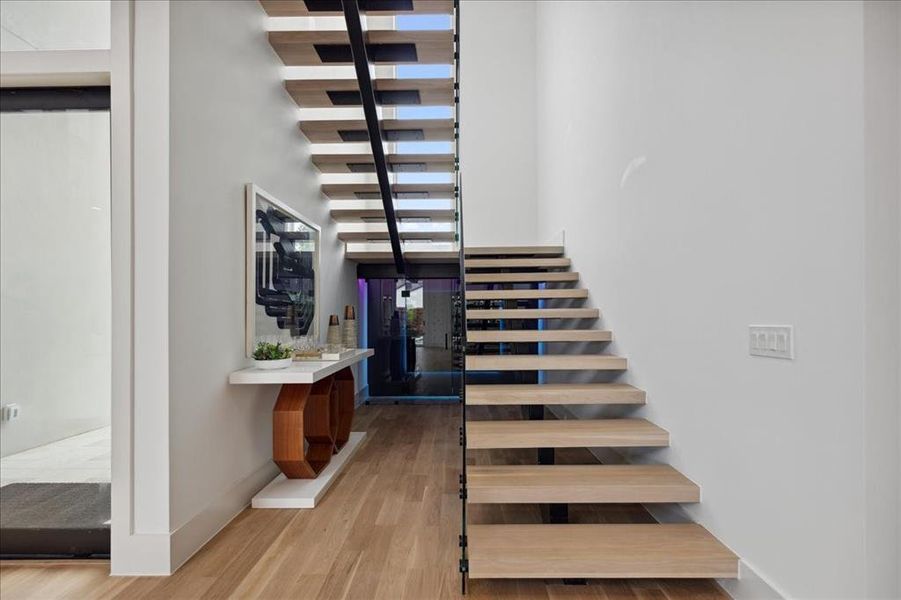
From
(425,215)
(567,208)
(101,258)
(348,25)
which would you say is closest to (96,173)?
(101,258)

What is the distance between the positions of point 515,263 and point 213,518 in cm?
327

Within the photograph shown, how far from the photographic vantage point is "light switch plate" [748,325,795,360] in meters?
1.71

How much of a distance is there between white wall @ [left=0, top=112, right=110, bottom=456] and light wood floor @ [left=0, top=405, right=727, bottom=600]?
2.36 ft

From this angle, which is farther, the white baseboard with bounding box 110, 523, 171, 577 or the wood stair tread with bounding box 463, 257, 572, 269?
the wood stair tread with bounding box 463, 257, 572, 269

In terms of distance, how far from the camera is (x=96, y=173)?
2.31 metres

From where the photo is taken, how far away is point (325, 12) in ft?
11.0

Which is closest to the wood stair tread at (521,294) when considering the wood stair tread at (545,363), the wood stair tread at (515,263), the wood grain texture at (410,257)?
the wood stair tread at (515,263)

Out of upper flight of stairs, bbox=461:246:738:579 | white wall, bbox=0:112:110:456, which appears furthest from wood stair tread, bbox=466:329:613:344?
white wall, bbox=0:112:110:456

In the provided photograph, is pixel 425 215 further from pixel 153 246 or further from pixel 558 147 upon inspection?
pixel 153 246

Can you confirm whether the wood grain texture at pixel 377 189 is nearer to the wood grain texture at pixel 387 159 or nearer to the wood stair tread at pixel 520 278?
the wood grain texture at pixel 387 159

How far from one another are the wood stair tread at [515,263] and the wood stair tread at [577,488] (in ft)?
8.39

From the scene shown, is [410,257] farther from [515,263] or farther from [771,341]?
[771,341]

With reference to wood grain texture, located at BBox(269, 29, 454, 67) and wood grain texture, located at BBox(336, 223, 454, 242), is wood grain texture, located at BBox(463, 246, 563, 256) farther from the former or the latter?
wood grain texture, located at BBox(269, 29, 454, 67)

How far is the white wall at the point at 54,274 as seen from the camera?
7.34 feet
